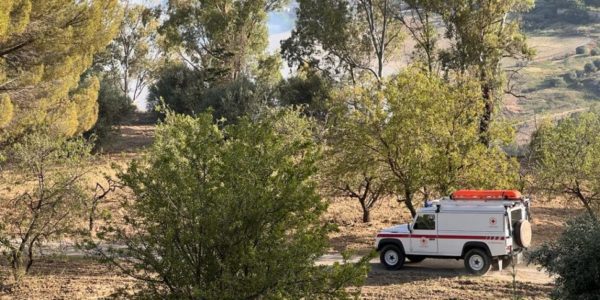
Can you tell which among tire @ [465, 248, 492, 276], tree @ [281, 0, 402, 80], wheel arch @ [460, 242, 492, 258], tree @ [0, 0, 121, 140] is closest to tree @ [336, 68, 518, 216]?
wheel arch @ [460, 242, 492, 258]

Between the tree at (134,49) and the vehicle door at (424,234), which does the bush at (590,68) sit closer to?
the tree at (134,49)

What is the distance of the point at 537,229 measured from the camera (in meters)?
28.6

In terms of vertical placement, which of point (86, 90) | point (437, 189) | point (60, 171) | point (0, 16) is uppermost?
point (0, 16)

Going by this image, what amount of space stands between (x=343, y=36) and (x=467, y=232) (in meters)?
26.0

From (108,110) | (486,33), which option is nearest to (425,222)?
(486,33)

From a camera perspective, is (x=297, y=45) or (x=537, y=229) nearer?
(x=537, y=229)

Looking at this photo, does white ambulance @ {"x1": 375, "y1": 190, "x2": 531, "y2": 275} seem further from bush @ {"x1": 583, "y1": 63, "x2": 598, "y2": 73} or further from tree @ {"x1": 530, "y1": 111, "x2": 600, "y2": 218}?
bush @ {"x1": 583, "y1": 63, "x2": 598, "y2": 73}

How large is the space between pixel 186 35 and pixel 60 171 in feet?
113

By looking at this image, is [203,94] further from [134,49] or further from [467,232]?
[467,232]

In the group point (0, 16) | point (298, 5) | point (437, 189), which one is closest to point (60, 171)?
point (0, 16)

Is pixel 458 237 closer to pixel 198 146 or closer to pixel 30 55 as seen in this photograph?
pixel 198 146

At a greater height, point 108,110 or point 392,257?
point 108,110

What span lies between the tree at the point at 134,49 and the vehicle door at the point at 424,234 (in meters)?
43.6

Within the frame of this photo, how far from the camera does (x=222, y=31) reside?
48.7 meters
